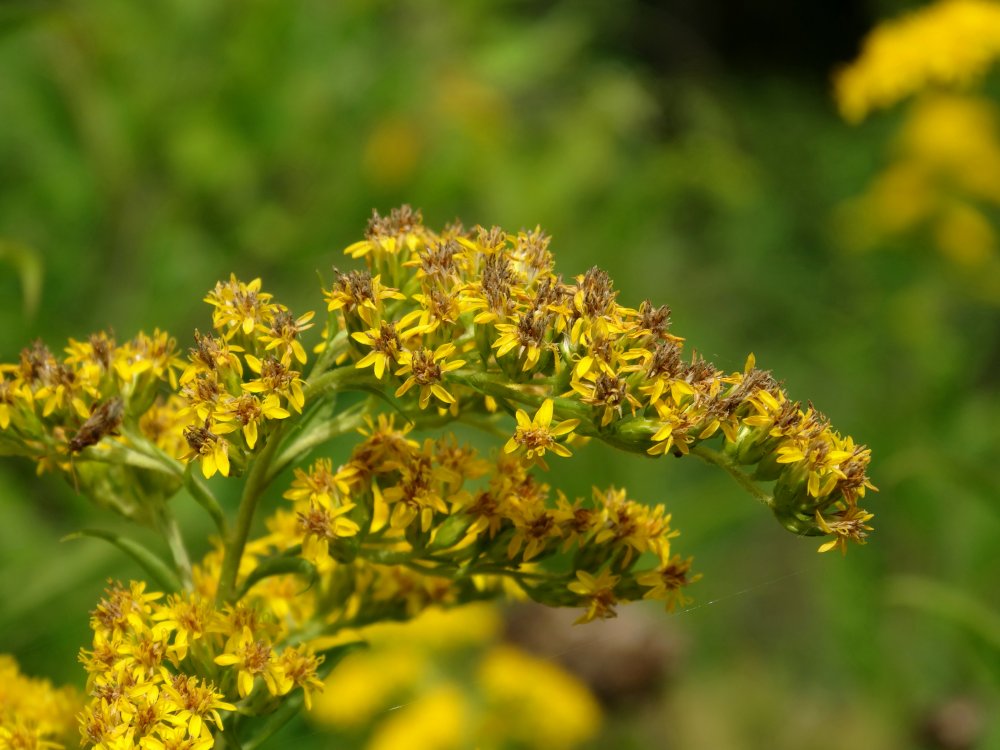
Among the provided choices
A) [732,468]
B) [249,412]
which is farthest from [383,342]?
[732,468]

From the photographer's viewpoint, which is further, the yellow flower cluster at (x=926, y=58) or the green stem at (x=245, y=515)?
the yellow flower cluster at (x=926, y=58)

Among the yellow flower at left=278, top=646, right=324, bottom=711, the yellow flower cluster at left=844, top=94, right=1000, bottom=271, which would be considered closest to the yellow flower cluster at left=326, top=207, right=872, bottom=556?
the yellow flower at left=278, top=646, right=324, bottom=711

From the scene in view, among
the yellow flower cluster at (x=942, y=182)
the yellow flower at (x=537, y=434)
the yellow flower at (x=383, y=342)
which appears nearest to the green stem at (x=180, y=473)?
the yellow flower at (x=383, y=342)

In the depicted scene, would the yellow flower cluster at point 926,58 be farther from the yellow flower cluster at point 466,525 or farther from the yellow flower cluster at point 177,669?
the yellow flower cluster at point 177,669

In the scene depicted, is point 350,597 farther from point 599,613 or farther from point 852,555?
point 852,555

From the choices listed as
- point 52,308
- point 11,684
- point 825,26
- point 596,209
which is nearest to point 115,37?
point 52,308

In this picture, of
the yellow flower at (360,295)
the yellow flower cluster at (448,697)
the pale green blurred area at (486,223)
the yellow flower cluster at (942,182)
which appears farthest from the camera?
the yellow flower cluster at (942,182)

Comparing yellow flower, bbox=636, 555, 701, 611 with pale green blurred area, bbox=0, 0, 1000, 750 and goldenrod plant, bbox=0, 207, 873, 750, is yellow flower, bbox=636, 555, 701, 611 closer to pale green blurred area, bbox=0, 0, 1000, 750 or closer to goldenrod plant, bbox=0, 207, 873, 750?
goldenrod plant, bbox=0, 207, 873, 750
